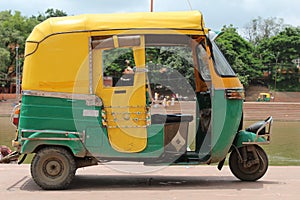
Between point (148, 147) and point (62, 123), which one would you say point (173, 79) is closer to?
point (148, 147)

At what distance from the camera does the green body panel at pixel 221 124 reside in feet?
25.1

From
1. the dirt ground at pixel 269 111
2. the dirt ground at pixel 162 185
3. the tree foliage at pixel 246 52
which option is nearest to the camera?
the dirt ground at pixel 162 185

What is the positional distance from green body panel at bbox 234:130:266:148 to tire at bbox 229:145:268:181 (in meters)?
0.19

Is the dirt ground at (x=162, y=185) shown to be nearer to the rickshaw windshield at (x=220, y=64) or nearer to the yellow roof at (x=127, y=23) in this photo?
the rickshaw windshield at (x=220, y=64)

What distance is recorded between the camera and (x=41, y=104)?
7410 millimetres

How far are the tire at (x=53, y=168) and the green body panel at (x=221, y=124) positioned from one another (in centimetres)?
221

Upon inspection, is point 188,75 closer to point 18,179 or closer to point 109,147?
point 109,147

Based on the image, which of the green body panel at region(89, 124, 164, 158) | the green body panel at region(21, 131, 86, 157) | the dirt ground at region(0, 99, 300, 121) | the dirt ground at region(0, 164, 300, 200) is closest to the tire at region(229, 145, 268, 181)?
the dirt ground at region(0, 164, 300, 200)

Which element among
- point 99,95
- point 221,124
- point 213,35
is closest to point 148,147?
point 99,95

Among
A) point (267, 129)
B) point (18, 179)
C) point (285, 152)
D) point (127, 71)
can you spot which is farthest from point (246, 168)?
point (285, 152)

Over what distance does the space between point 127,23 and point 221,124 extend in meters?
2.12

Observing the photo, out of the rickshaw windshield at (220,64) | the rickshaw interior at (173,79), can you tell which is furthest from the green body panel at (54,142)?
the rickshaw windshield at (220,64)

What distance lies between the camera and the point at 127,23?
7.43 meters

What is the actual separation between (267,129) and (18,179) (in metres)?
4.32
